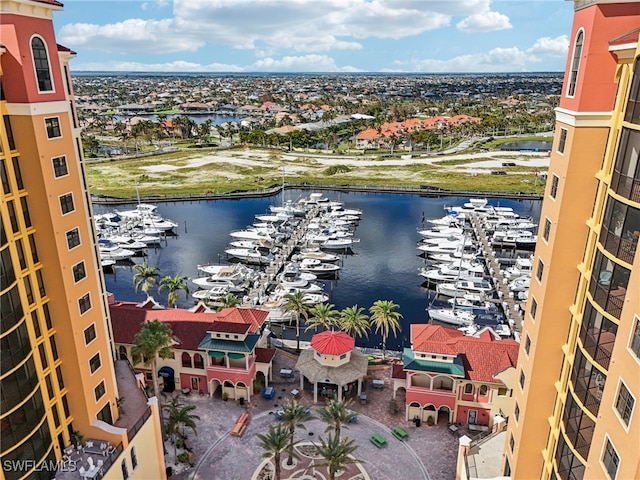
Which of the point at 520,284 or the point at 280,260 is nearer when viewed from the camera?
the point at 520,284

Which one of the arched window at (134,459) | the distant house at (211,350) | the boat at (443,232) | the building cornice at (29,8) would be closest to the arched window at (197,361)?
the distant house at (211,350)

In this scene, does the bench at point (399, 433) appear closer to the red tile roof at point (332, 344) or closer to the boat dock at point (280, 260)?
the red tile roof at point (332, 344)

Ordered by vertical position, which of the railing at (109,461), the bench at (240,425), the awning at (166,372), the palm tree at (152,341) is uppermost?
the palm tree at (152,341)

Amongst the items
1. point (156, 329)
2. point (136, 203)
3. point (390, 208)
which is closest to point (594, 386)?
point (156, 329)

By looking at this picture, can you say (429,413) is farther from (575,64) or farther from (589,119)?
(575,64)

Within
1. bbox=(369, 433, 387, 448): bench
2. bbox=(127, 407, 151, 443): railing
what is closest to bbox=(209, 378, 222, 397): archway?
bbox=(127, 407, 151, 443): railing

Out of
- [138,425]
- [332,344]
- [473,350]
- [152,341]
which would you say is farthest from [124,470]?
[473,350]
